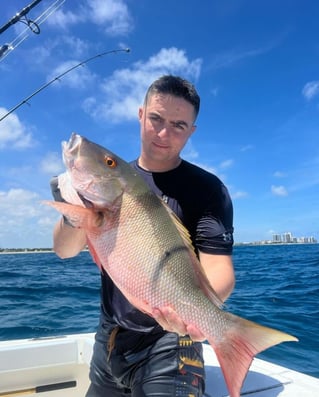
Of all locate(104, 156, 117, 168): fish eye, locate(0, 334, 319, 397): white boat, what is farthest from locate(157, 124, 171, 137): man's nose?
locate(0, 334, 319, 397): white boat

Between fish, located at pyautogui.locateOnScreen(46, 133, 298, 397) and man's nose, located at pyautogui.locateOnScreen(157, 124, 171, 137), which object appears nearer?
fish, located at pyautogui.locateOnScreen(46, 133, 298, 397)

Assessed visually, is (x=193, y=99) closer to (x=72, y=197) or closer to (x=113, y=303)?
(x=72, y=197)

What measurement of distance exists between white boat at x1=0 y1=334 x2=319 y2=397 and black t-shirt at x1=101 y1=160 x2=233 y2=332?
52.7 inches

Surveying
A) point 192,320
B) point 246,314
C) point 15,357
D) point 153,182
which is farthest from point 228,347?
point 246,314

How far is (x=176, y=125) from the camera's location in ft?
8.51

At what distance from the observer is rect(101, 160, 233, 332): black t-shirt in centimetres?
248

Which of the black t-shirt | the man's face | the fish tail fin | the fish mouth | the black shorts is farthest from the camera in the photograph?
the man's face

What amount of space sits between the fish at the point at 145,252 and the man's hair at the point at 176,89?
82cm

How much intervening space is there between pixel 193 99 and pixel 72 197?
1.21 metres

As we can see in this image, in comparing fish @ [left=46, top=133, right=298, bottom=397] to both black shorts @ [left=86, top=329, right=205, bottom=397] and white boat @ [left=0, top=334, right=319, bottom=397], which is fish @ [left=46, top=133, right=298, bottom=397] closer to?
black shorts @ [left=86, top=329, right=205, bottom=397]

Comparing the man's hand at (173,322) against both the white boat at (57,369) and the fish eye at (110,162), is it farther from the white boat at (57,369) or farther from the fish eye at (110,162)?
the white boat at (57,369)

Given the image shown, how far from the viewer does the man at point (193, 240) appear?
2.31 meters

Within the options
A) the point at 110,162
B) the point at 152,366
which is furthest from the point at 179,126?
the point at 152,366

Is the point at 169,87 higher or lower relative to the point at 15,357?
higher
